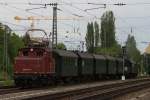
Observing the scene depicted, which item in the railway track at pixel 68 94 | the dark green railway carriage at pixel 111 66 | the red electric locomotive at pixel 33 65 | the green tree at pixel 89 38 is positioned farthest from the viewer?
the green tree at pixel 89 38

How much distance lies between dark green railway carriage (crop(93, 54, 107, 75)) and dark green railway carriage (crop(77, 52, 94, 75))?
64.0 inches

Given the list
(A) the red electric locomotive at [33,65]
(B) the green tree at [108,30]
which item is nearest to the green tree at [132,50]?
(B) the green tree at [108,30]

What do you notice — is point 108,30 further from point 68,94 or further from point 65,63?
point 68,94

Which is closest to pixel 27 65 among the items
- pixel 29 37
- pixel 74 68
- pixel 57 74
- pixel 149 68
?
pixel 57 74

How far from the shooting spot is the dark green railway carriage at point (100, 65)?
56500mm

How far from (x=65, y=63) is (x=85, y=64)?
359 inches

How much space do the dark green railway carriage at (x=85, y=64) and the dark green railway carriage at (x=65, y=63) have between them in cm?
181

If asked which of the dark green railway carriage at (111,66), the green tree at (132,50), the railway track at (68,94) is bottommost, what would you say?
the railway track at (68,94)

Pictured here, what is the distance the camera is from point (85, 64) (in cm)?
5112

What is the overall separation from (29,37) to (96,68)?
1456cm

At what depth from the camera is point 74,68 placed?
4597 cm

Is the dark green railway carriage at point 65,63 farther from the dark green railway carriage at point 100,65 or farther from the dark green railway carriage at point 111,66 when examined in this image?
the dark green railway carriage at point 111,66

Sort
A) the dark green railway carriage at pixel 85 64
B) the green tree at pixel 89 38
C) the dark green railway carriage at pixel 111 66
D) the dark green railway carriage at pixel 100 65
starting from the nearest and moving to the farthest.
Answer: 1. the dark green railway carriage at pixel 85 64
2. the dark green railway carriage at pixel 100 65
3. the dark green railway carriage at pixel 111 66
4. the green tree at pixel 89 38

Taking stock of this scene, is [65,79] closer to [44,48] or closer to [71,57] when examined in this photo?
[71,57]
